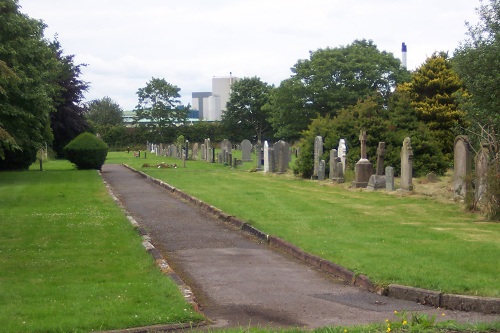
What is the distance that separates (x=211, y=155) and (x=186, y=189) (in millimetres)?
29499

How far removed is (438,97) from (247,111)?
57.2 meters

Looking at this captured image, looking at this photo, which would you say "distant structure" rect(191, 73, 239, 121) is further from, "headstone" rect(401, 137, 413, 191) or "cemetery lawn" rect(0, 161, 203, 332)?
"cemetery lawn" rect(0, 161, 203, 332)

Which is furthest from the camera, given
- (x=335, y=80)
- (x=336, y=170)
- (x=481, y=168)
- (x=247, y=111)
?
(x=247, y=111)

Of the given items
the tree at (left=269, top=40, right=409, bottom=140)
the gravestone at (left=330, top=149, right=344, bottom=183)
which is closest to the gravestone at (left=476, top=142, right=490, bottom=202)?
the gravestone at (left=330, top=149, right=344, bottom=183)

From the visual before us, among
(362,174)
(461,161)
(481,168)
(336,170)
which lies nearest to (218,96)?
(336,170)

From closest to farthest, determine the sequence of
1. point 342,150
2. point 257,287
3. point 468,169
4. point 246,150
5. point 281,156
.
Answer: point 257,287, point 468,169, point 342,150, point 281,156, point 246,150

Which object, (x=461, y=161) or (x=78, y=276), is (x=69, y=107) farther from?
(x=78, y=276)

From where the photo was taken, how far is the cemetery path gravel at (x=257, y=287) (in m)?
7.48

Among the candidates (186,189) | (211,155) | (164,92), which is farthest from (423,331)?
(164,92)

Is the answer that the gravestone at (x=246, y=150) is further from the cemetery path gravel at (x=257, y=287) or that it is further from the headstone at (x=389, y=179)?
the cemetery path gravel at (x=257, y=287)

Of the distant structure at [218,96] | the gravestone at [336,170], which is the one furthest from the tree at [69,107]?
the distant structure at [218,96]

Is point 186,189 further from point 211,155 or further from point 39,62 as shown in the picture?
point 211,155

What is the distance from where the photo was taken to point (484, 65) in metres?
20.8

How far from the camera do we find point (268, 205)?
61.4 feet
